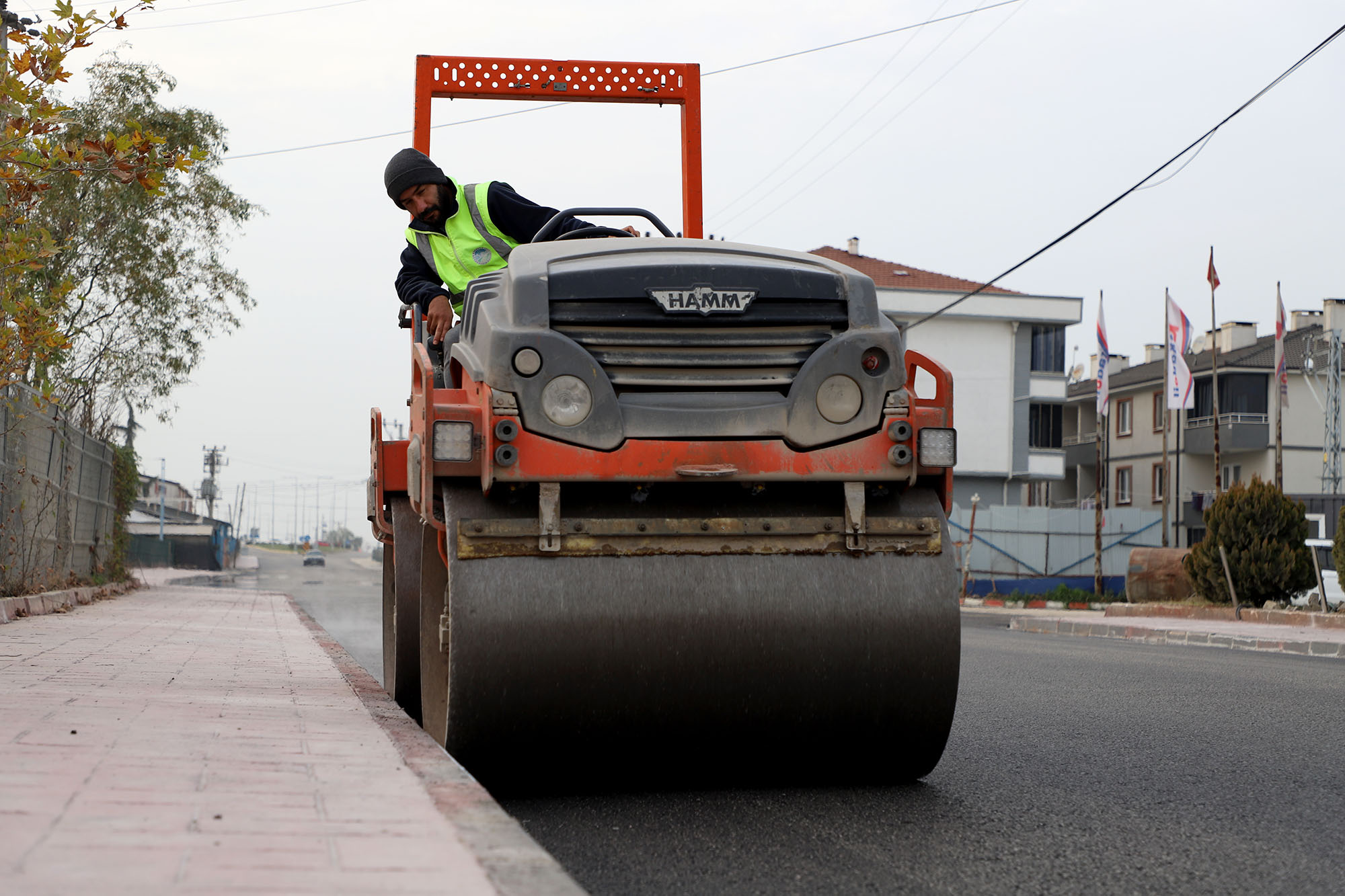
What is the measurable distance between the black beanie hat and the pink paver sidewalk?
2317mm

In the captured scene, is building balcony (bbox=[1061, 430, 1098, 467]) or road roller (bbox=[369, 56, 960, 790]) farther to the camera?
building balcony (bbox=[1061, 430, 1098, 467])

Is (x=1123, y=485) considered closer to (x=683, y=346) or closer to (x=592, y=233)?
(x=592, y=233)

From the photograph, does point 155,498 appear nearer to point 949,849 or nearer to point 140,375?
point 140,375

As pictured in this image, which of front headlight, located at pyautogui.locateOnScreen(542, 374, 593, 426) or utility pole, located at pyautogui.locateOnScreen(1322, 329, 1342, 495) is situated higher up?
utility pole, located at pyautogui.locateOnScreen(1322, 329, 1342, 495)

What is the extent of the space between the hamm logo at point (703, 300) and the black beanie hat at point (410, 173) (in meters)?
1.95

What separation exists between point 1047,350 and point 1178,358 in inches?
805

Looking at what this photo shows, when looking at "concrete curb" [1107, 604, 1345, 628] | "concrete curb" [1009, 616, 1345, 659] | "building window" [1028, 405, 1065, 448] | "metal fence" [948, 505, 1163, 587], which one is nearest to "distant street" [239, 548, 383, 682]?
"concrete curb" [1009, 616, 1345, 659]

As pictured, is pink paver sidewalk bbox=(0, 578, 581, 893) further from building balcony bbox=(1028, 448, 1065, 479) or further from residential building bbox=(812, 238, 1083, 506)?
building balcony bbox=(1028, 448, 1065, 479)

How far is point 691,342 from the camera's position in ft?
15.9

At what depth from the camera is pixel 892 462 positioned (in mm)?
4828

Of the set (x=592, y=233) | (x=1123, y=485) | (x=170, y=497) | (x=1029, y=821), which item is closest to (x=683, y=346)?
(x=592, y=233)

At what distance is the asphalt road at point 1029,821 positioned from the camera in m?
3.73

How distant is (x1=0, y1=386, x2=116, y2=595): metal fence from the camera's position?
14.4 metres

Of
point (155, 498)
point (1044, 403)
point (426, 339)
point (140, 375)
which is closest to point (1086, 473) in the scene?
point (1044, 403)
